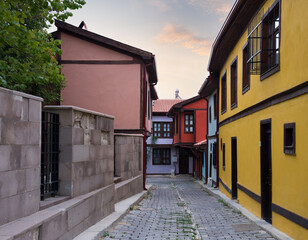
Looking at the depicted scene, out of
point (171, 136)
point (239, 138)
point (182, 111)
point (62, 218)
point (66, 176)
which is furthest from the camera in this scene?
point (171, 136)

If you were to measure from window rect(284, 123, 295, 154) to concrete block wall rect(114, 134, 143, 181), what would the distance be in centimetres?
611

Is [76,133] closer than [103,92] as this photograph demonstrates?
Yes

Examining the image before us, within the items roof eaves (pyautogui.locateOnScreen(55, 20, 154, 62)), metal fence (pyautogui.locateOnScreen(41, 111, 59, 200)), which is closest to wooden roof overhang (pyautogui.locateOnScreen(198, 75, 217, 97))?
roof eaves (pyautogui.locateOnScreen(55, 20, 154, 62))

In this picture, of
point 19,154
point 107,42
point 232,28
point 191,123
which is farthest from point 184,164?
point 19,154

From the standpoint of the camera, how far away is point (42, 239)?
4.70 m

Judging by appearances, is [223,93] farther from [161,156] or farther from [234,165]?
[161,156]

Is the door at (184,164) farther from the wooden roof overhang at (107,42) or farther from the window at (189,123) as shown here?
the wooden roof overhang at (107,42)

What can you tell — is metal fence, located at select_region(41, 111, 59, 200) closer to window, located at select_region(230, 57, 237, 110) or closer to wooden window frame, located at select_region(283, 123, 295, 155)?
wooden window frame, located at select_region(283, 123, 295, 155)

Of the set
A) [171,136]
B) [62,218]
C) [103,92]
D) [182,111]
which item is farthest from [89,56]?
[171,136]

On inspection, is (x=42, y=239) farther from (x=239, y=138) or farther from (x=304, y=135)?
(x=239, y=138)

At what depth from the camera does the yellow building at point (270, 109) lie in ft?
19.9

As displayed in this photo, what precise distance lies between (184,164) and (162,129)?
389 centimetres

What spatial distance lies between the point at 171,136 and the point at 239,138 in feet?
81.9

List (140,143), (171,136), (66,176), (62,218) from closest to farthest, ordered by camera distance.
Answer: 1. (62,218)
2. (66,176)
3. (140,143)
4. (171,136)
